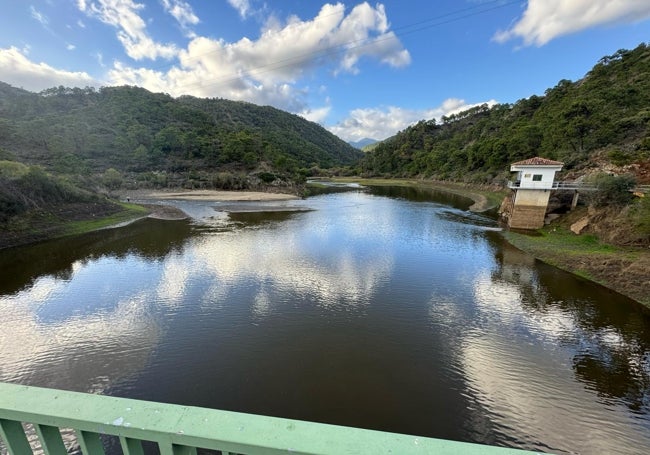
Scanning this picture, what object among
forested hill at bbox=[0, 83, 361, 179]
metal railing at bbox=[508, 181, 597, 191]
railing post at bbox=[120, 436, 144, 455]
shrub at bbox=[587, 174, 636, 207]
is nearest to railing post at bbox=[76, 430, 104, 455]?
railing post at bbox=[120, 436, 144, 455]

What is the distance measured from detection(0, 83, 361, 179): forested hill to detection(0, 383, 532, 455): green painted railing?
60.4 m

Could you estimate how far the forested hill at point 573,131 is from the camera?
38.4 metres

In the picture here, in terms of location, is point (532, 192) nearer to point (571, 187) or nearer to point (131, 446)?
point (571, 187)

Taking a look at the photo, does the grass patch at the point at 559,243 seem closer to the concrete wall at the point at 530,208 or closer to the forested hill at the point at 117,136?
the concrete wall at the point at 530,208

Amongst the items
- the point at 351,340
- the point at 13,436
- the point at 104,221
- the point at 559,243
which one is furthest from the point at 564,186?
the point at 104,221

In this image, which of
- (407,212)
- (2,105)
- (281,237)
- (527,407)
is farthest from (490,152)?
(2,105)

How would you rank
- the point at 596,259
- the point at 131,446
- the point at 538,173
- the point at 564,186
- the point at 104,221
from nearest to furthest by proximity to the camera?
the point at 131,446, the point at 596,259, the point at 538,173, the point at 564,186, the point at 104,221

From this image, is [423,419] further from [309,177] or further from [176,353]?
[309,177]

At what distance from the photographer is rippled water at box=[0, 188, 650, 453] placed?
8.00 m

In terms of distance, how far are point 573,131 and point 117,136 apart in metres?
91.3

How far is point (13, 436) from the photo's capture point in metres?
1.82

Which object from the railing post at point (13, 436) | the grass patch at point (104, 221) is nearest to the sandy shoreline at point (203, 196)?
the grass patch at point (104, 221)

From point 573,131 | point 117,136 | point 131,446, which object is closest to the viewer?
point 131,446

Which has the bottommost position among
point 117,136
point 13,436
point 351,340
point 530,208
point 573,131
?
point 351,340
